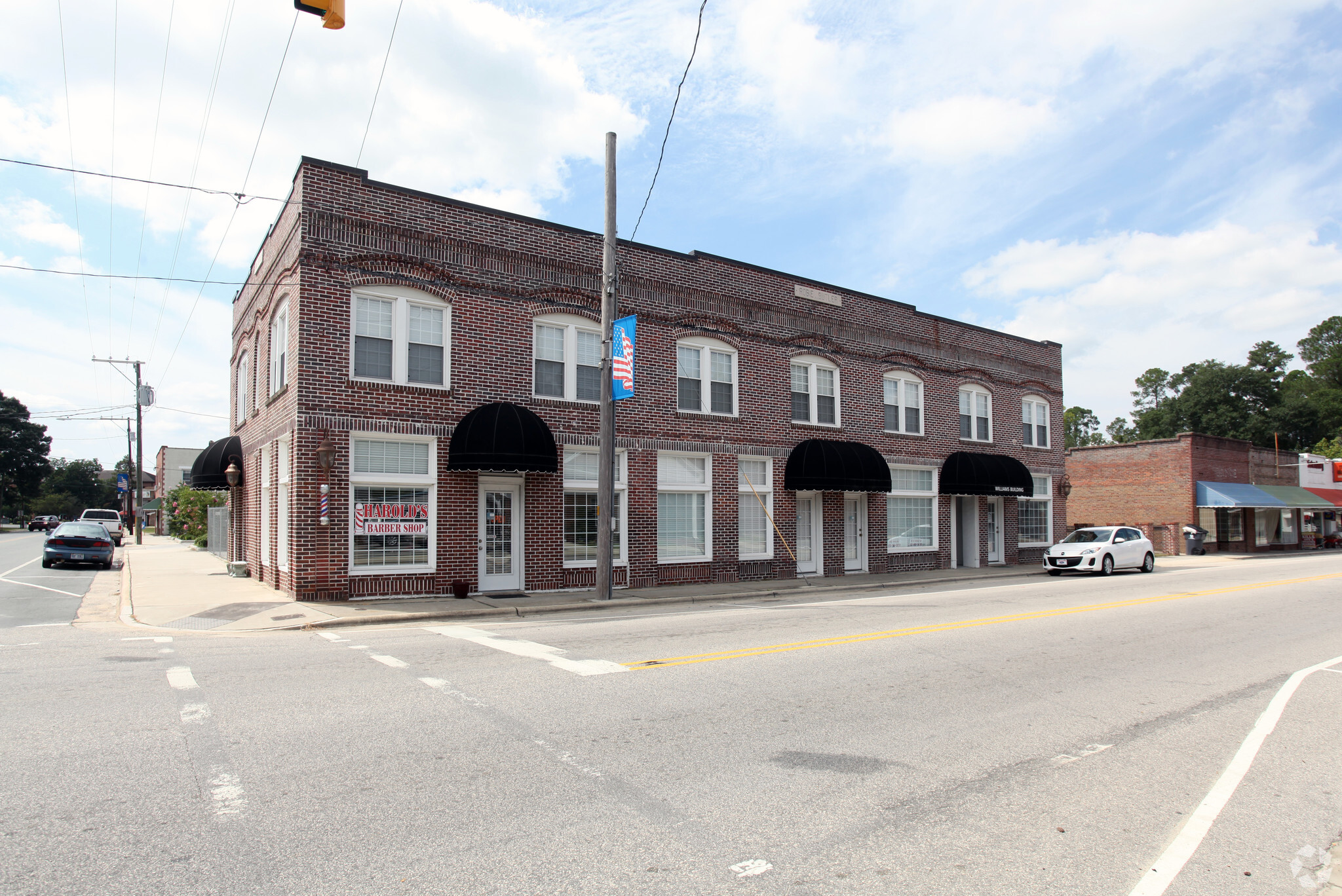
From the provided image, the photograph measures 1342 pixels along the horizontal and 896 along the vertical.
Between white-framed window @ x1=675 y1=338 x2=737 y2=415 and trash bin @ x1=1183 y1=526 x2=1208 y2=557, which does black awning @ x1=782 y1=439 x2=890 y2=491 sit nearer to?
white-framed window @ x1=675 y1=338 x2=737 y2=415

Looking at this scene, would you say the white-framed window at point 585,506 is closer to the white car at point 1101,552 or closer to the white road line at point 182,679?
the white road line at point 182,679

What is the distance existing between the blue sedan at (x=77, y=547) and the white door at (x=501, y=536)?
51.0 ft

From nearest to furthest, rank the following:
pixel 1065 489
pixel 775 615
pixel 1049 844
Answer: pixel 1049 844 < pixel 775 615 < pixel 1065 489

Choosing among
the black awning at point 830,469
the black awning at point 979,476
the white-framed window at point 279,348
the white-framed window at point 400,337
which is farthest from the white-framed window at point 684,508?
the black awning at point 979,476

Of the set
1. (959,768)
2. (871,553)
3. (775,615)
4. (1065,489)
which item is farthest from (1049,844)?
(1065,489)

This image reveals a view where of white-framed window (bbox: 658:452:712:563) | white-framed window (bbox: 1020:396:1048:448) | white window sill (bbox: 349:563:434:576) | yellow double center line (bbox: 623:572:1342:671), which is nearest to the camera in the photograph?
yellow double center line (bbox: 623:572:1342:671)

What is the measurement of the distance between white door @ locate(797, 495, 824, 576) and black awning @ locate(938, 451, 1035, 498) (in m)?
5.28

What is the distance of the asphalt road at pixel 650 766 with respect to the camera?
3836 mm

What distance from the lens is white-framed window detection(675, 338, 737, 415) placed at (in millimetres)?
18844

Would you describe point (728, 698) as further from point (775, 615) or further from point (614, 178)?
point (614, 178)

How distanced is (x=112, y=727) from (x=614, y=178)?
12529 mm

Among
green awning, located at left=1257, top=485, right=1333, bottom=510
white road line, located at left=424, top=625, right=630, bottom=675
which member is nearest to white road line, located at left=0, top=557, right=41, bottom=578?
white road line, located at left=424, top=625, right=630, bottom=675

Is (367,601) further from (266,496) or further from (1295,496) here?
(1295,496)

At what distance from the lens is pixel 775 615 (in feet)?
43.7
